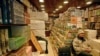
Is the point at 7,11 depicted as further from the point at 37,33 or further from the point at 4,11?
the point at 37,33

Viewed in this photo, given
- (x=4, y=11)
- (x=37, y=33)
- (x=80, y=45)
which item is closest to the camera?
(x=4, y=11)

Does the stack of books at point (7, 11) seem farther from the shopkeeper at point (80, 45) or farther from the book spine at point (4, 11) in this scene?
the shopkeeper at point (80, 45)

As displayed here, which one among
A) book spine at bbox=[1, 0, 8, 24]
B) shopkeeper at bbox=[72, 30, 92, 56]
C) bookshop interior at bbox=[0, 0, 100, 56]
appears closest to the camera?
book spine at bbox=[1, 0, 8, 24]

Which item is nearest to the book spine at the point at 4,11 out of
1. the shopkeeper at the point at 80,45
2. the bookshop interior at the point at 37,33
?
the bookshop interior at the point at 37,33

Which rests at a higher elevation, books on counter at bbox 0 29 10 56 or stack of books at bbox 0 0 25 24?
stack of books at bbox 0 0 25 24

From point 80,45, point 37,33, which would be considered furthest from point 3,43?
point 80,45

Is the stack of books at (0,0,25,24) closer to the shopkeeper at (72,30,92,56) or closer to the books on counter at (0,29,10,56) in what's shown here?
the books on counter at (0,29,10,56)

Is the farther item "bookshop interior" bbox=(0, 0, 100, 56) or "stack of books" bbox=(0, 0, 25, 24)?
"bookshop interior" bbox=(0, 0, 100, 56)

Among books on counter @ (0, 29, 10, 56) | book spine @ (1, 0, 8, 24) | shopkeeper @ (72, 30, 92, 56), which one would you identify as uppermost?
book spine @ (1, 0, 8, 24)

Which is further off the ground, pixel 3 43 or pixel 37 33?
pixel 3 43

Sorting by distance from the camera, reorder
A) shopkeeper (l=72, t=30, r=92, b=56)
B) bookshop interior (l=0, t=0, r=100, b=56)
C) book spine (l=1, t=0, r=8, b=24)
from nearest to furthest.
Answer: book spine (l=1, t=0, r=8, b=24) < bookshop interior (l=0, t=0, r=100, b=56) < shopkeeper (l=72, t=30, r=92, b=56)

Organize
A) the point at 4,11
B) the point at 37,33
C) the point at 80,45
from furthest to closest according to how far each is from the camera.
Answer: the point at 80,45
the point at 37,33
the point at 4,11

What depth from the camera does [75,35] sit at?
16.2ft

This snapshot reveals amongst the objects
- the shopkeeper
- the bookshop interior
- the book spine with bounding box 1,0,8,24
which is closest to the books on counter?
the bookshop interior
